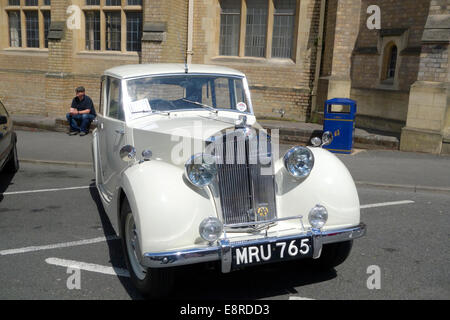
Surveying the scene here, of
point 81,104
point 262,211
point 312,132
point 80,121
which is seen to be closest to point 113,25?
point 81,104

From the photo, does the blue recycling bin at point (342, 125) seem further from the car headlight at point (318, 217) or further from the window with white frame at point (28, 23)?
the window with white frame at point (28, 23)

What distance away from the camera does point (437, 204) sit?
6633mm

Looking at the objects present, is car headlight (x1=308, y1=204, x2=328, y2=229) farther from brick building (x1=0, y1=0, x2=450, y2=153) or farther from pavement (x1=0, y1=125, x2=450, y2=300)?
brick building (x1=0, y1=0, x2=450, y2=153)

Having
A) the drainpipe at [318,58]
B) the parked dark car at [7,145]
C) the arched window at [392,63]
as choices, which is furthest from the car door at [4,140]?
the arched window at [392,63]

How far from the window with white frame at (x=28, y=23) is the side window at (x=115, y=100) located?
1237 centimetres

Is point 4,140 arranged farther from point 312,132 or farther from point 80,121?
point 312,132

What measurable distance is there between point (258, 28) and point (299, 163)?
34.5 ft

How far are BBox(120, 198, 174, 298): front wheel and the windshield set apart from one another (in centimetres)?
135

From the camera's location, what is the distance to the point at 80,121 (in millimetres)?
11859

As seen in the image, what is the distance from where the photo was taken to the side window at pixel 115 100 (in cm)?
484

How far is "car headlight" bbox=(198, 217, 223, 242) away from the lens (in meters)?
3.31

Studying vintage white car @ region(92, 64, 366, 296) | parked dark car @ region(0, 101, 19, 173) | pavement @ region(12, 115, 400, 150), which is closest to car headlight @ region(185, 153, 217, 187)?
vintage white car @ region(92, 64, 366, 296)
